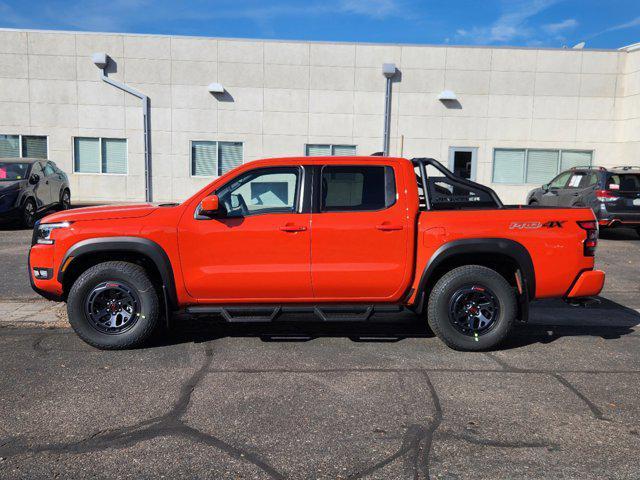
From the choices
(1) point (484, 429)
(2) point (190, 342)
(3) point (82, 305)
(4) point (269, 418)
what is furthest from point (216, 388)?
(1) point (484, 429)

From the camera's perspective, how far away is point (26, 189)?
1344 centimetres

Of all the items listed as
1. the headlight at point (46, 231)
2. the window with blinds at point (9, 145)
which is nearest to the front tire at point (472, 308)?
the headlight at point (46, 231)

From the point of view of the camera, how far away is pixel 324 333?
578 centimetres

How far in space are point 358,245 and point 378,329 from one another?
134 cm

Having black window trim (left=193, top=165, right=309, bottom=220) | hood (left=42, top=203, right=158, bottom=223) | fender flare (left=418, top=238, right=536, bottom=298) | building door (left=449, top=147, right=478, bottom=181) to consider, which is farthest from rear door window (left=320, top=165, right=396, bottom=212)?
building door (left=449, top=147, right=478, bottom=181)

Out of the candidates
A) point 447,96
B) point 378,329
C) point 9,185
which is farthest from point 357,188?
point 447,96

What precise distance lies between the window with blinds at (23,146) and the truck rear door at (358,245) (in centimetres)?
1824

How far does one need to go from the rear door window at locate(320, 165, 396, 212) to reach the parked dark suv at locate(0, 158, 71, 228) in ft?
34.9

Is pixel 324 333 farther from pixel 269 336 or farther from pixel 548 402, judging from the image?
pixel 548 402

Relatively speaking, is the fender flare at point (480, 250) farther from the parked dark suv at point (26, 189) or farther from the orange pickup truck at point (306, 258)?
the parked dark suv at point (26, 189)

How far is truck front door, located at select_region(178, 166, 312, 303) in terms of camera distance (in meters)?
4.99

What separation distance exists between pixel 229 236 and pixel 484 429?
2.69 meters

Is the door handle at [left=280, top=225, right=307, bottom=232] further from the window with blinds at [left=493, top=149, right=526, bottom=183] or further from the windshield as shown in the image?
the window with blinds at [left=493, top=149, right=526, bottom=183]

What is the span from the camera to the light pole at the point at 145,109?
63.1 feet
